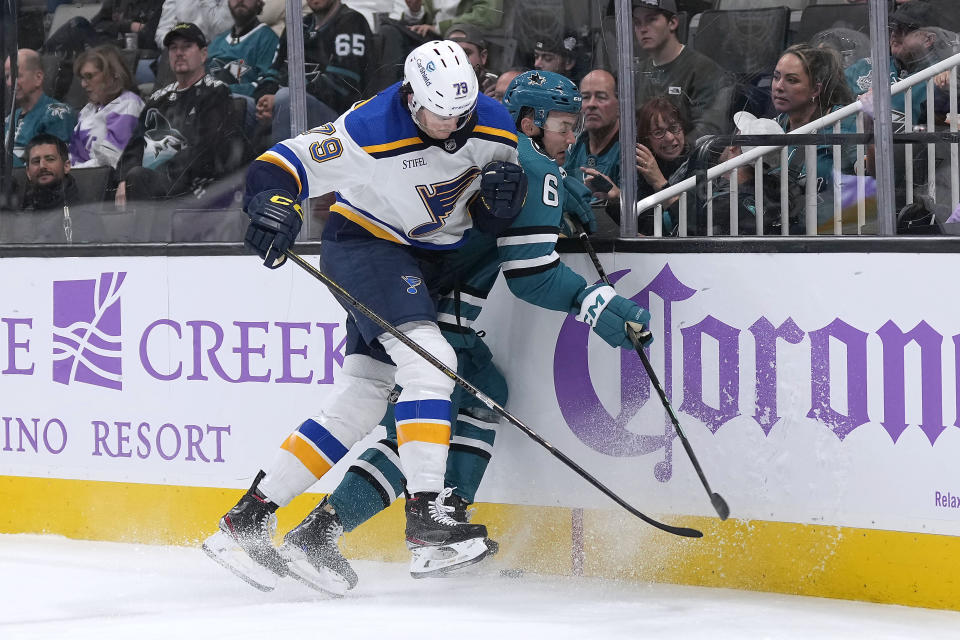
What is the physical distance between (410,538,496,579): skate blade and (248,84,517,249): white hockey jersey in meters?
0.81

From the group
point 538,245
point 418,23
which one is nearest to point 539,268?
point 538,245

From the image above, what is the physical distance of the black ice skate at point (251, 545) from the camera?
344 centimetres

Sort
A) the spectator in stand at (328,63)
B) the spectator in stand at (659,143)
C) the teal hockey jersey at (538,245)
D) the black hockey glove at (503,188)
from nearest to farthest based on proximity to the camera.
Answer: the black hockey glove at (503,188), the teal hockey jersey at (538,245), the spectator in stand at (659,143), the spectator in stand at (328,63)

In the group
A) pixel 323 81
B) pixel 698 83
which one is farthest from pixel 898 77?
pixel 323 81

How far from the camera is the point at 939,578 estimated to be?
317 centimetres

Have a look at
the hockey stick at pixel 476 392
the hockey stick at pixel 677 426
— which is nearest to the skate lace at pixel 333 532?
the hockey stick at pixel 476 392

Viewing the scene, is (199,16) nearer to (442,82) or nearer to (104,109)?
(104,109)

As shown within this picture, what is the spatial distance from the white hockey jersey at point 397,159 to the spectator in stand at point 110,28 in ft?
3.52

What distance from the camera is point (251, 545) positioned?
11.3 feet

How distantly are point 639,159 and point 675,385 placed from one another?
0.62 metres

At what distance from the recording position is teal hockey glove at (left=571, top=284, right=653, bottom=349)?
3.33m

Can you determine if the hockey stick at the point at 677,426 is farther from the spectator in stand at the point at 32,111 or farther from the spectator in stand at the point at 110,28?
the spectator in stand at the point at 32,111

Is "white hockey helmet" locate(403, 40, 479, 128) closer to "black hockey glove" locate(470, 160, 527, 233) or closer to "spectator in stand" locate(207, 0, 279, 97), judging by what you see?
"black hockey glove" locate(470, 160, 527, 233)

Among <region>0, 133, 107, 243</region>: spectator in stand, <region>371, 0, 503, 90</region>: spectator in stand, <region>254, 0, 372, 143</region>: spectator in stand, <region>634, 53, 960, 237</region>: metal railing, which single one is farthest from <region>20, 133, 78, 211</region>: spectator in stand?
<region>634, 53, 960, 237</region>: metal railing
